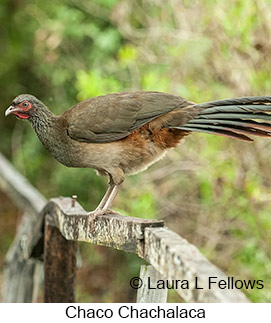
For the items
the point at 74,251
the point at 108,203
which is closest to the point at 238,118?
the point at 108,203

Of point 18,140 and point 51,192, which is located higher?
point 18,140

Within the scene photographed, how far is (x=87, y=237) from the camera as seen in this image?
3.11m

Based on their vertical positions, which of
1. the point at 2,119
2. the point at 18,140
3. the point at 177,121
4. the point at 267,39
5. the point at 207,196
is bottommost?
the point at 177,121

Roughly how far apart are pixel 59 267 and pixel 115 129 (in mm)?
909

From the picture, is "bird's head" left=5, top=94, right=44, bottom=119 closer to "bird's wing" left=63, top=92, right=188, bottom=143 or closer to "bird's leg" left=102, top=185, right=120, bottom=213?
"bird's wing" left=63, top=92, right=188, bottom=143

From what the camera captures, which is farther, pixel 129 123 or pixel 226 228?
pixel 226 228

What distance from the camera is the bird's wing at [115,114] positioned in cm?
331

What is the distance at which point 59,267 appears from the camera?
3670mm

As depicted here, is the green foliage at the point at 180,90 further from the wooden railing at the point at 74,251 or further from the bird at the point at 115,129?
the bird at the point at 115,129

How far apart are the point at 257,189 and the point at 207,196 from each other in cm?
87

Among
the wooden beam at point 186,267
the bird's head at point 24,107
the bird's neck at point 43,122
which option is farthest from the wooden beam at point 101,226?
the bird's head at point 24,107

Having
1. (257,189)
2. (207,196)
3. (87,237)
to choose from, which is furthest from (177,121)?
(207,196)

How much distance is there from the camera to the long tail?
2855 mm

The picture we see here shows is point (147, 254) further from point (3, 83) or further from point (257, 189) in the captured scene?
point (3, 83)
